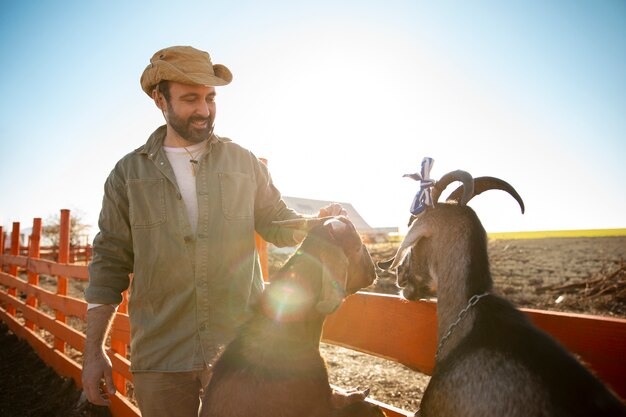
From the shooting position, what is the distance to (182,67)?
9.71ft

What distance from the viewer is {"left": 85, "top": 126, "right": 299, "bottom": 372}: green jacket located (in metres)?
2.84

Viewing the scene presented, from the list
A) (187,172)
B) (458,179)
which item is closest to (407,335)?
(458,179)

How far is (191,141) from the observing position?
3129 mm

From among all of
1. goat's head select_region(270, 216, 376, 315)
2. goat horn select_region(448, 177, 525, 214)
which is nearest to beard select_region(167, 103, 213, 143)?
goat's head select_region(270, 216, 376, 315)

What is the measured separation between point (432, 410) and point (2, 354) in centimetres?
990

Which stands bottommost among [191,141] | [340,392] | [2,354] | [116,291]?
[2,354]

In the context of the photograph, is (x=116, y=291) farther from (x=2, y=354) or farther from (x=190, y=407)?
(x=2, y=354)

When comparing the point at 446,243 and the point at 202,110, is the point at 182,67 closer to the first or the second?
the point at 202,110

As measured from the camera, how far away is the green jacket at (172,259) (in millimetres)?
2836

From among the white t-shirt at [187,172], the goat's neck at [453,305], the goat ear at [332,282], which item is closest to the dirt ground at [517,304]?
the goat's neck at [453,305]

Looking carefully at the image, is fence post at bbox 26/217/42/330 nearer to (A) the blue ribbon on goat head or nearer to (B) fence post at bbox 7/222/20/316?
(B) fence post at bbox 7/222/20/316

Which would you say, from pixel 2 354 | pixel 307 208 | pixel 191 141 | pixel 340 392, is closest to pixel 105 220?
pixel 191 141

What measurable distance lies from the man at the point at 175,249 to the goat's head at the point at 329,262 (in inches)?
16.8

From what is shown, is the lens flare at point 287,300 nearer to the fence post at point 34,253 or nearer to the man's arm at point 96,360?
the man's arm at point 96,360
